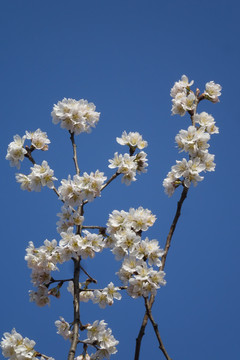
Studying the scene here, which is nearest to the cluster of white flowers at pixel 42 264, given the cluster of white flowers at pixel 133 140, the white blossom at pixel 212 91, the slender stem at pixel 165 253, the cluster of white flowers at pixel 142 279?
the cluster of white flowers at pixel 142 279

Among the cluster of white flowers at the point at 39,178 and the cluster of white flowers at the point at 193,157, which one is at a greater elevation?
the cluster of white flowers at the point at 193,157

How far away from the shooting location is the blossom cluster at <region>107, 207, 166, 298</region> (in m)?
2.53

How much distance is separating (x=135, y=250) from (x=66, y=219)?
1.53 feet

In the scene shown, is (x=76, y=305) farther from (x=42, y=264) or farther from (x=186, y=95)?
(x=186, y=95)

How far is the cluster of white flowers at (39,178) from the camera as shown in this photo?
9.20ft

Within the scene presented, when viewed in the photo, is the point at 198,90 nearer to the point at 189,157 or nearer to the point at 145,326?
the point at 189,157

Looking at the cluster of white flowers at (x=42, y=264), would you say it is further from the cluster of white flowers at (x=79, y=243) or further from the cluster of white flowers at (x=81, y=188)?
the cluster of white flowers at (x=81, y=188)

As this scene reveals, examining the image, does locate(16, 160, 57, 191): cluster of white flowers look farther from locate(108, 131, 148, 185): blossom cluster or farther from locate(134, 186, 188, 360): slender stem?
locate(134, 186, 188, 360): slender stem

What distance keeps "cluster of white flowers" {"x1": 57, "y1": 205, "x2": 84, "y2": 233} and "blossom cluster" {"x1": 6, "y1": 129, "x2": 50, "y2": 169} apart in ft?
1.43

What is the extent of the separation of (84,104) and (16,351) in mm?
1531

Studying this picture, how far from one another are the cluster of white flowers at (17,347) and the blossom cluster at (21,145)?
100 centimetres

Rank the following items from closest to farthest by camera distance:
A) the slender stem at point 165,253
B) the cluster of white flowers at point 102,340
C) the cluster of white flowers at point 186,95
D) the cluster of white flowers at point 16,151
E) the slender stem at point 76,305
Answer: the slender stem at point 165,253
the slender stem at point 76,305
the cluster of white flowers at point 102,340
the cluster of white flowers at point 16,151
the cluster of white flowers at point 186,95

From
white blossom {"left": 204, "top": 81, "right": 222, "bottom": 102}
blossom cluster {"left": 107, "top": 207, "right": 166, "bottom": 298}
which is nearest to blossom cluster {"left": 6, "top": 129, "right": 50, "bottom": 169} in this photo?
blossom cluster {"left": 107, "top": 207, "right": 166, "bottom": 298}

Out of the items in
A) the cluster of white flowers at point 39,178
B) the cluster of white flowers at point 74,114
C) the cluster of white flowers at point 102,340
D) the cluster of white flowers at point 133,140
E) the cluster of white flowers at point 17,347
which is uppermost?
the cluster of white flowers at point 74,114
